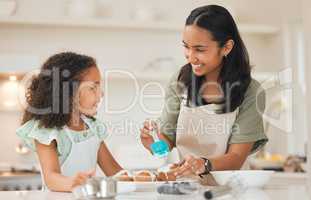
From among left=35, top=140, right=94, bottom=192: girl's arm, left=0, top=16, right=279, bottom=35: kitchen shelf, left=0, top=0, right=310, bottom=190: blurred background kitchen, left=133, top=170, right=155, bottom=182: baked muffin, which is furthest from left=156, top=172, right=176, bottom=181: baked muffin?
left=0, top=16, right=279, bottom=35: kitchen shelf

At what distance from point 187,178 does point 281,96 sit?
208 cm

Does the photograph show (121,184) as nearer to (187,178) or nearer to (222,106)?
(187,178)

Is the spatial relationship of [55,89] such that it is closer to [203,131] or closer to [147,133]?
[147,133]

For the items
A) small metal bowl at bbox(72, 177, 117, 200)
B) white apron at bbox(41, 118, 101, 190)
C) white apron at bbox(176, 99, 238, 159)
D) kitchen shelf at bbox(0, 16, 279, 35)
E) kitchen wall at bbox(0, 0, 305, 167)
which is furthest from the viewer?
kitchen wall at bbox(0, 0, 305, 167)

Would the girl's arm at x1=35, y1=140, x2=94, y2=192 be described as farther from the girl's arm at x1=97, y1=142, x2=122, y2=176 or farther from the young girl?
the girl's arm at x1=97, y1=142, x2=122, y2=176

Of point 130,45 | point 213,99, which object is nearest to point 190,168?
point 213,99

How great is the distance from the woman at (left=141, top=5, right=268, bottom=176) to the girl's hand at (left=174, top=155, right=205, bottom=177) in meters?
0.18

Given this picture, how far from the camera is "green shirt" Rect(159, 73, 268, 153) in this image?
151 centimetres

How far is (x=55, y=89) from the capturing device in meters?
1.54

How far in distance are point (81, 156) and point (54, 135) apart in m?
0.16

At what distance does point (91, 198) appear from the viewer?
99cm

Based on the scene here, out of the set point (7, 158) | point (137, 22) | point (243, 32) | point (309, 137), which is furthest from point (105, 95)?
point (309, 137)

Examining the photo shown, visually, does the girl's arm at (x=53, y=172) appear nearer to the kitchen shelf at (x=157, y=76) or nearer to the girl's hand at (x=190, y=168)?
the girl's hand at (x=190, y=168)

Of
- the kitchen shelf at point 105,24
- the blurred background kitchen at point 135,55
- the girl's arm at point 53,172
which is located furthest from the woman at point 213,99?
the kitchen shelf at point 105,24
